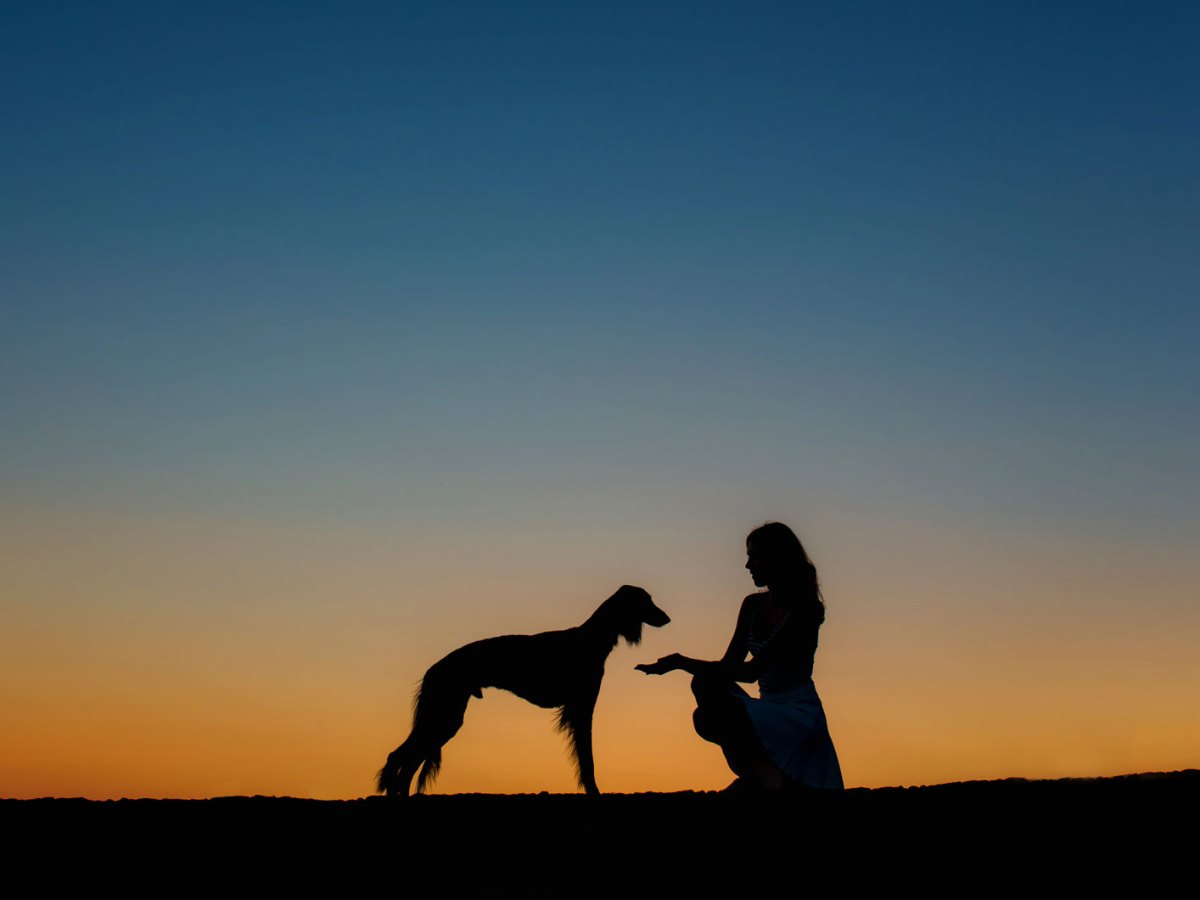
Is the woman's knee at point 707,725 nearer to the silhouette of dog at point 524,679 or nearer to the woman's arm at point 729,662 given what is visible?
the woman's arm at point 729,662

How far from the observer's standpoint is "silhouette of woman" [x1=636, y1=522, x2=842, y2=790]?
5.57 m

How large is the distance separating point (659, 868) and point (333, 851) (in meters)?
1.26

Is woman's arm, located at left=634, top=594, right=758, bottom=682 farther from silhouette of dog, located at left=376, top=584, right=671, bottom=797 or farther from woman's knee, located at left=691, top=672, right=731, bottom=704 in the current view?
silhouette of dog, located at left=376, top=584, right=671, bottom=797

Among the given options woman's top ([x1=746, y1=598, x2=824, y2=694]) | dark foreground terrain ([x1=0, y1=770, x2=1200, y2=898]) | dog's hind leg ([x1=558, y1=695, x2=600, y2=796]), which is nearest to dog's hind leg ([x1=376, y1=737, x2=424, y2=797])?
dog's hind leg ([x1=558, y1=695, x2=600, y2=796])

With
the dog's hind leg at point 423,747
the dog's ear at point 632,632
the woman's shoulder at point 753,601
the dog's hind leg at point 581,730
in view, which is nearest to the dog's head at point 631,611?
the dog's ear at point 632,632

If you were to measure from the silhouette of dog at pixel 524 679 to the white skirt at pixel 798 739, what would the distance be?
4.41 meters

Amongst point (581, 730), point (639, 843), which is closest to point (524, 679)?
point (581, 730)

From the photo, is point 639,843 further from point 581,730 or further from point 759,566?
point 581,730

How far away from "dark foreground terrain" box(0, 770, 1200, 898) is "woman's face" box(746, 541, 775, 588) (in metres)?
1.11

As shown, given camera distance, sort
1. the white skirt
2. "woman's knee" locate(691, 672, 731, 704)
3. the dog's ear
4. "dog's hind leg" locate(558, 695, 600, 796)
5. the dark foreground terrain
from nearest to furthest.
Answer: the dark foreground terrain → the white skirt → "woman's knee" locate(691, 672, 731, 704) → "dog's hind leg" locate(558, 695, 600, 796) → the dog's ear

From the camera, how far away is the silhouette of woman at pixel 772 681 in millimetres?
5566

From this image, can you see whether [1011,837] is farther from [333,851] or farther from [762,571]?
[333,851]

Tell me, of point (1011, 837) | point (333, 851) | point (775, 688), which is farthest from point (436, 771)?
point (1011, 837)

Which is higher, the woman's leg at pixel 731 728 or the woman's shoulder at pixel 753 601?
the woman's shoulder at pixel 753 601
